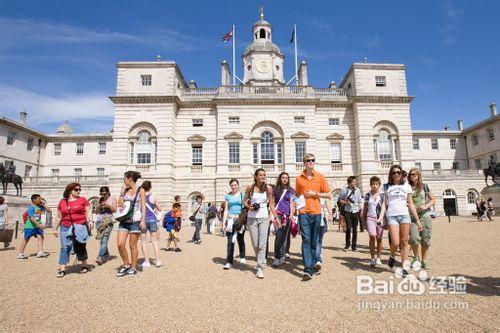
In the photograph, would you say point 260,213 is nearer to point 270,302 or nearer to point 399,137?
point 270,302

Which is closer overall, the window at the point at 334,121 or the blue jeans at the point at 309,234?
the blue jeans at the point at 309,234

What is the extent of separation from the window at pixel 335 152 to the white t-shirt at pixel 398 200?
67.9 feet

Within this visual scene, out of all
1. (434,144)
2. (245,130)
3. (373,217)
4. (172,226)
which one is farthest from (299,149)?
(434,144)

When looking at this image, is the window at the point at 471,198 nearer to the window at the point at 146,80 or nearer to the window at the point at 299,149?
the window at the point at 299,149

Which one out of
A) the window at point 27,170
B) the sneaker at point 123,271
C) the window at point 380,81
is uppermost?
the window at point 380,81

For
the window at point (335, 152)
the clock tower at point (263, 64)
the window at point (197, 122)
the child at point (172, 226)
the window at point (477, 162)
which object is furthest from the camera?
the window at point (477, 162)

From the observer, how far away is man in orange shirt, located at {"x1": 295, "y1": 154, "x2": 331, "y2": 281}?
17.8ft

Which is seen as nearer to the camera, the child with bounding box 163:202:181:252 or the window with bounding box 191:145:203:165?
the child with bounding box 163:202:181:252

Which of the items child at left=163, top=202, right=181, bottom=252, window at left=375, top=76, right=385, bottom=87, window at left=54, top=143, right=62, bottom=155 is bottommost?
child at left=163, top=202, right=181, bottom=252

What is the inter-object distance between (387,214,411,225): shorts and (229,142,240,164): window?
1975 cm

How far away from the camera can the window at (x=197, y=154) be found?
998 inches

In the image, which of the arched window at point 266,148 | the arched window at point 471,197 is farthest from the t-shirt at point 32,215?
the arched window at point 471,197

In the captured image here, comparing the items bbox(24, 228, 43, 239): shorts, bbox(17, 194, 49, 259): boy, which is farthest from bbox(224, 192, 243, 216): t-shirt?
bbox(24, 228, 43, 239): shorts

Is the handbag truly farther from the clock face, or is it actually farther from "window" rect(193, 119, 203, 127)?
the clock face
